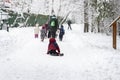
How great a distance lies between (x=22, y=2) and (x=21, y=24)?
143 inches

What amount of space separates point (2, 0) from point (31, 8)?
10.2 metres

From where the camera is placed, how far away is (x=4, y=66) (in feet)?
41.2

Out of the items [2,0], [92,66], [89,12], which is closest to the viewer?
[92,66]

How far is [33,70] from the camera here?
39.5 ft

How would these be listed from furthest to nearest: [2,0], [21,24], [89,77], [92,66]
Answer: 1. [21,24]
2. [2,0]
3. [92,66]
4. [89,77]

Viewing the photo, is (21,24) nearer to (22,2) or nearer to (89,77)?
(22,2)

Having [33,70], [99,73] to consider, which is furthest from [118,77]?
[33,70]

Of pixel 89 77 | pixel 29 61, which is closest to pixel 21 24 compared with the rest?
pixel 29 61

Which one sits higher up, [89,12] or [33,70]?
[89,12]

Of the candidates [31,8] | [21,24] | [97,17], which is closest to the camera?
[97,17]

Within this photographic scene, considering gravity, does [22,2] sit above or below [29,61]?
above

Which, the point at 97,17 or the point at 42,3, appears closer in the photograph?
the point at 97,17

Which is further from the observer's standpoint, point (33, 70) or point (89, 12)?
point (89, 12)

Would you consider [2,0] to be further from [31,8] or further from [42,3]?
[42,3]
